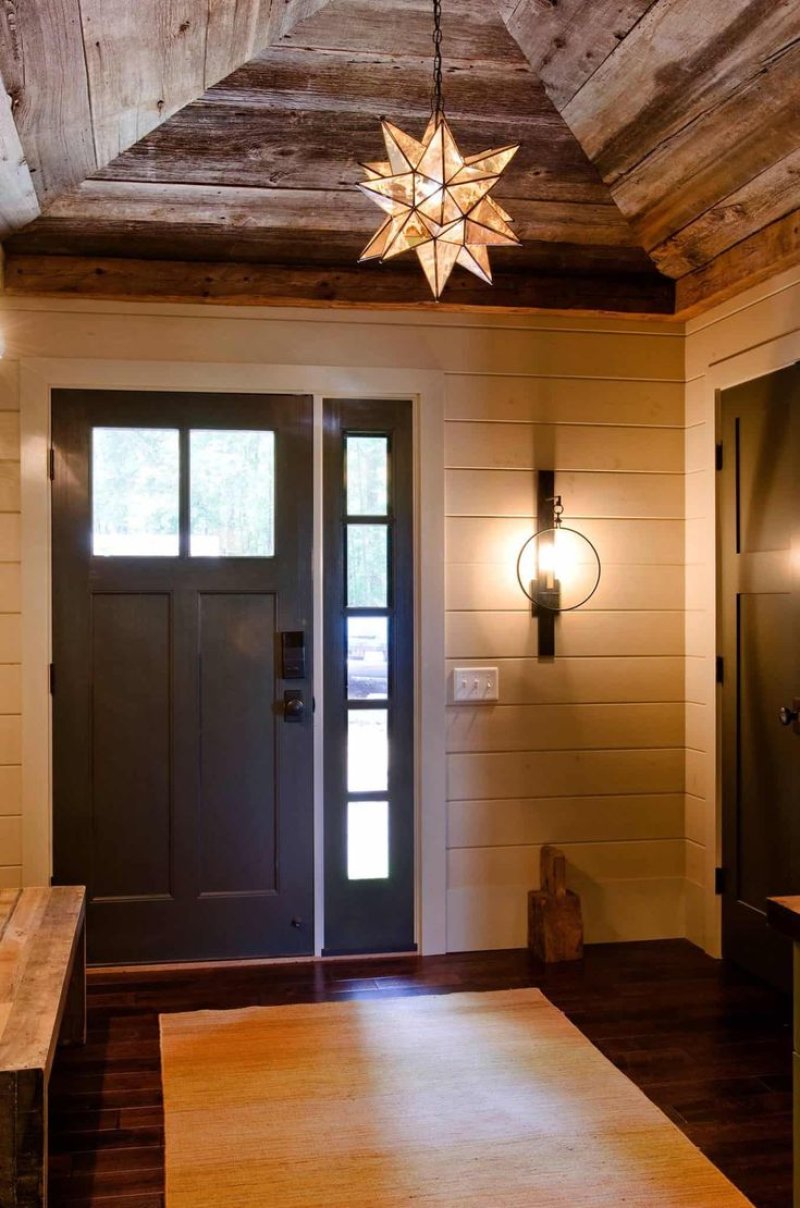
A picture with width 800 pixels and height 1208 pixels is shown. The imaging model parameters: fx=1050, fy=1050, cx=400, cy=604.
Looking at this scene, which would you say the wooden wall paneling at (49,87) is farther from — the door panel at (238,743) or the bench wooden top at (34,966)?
the bench wooden top at (34,966)

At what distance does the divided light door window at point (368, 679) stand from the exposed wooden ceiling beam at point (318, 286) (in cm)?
41

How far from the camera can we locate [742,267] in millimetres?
3541

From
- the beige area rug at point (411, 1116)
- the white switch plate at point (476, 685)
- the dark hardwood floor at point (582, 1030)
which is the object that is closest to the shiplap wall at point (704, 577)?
the dark hardwood floor at point (582, 1030)

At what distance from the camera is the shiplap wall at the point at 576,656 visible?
392 cm

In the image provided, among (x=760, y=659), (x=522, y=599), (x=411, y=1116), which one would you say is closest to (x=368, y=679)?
(x=522, y=599)

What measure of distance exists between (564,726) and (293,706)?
1031 millimetres

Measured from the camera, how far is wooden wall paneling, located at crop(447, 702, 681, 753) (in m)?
3.92

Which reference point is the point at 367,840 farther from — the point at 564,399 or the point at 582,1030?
the point at 564,399

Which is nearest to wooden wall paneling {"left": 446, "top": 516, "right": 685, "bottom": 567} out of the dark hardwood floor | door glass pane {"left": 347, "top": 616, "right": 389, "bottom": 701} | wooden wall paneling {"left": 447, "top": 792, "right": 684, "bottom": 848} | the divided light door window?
the divided light door window

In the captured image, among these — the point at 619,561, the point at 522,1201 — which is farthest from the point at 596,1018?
the point at 619,561

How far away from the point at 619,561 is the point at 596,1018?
65.4 inches

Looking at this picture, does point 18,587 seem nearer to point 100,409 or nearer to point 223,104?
point 100,409

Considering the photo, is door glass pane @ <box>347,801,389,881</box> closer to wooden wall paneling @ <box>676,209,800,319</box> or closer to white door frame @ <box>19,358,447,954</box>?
white door frame @ <box>19,358,447,954</box>

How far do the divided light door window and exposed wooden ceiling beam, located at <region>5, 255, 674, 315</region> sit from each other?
16.2 inches
